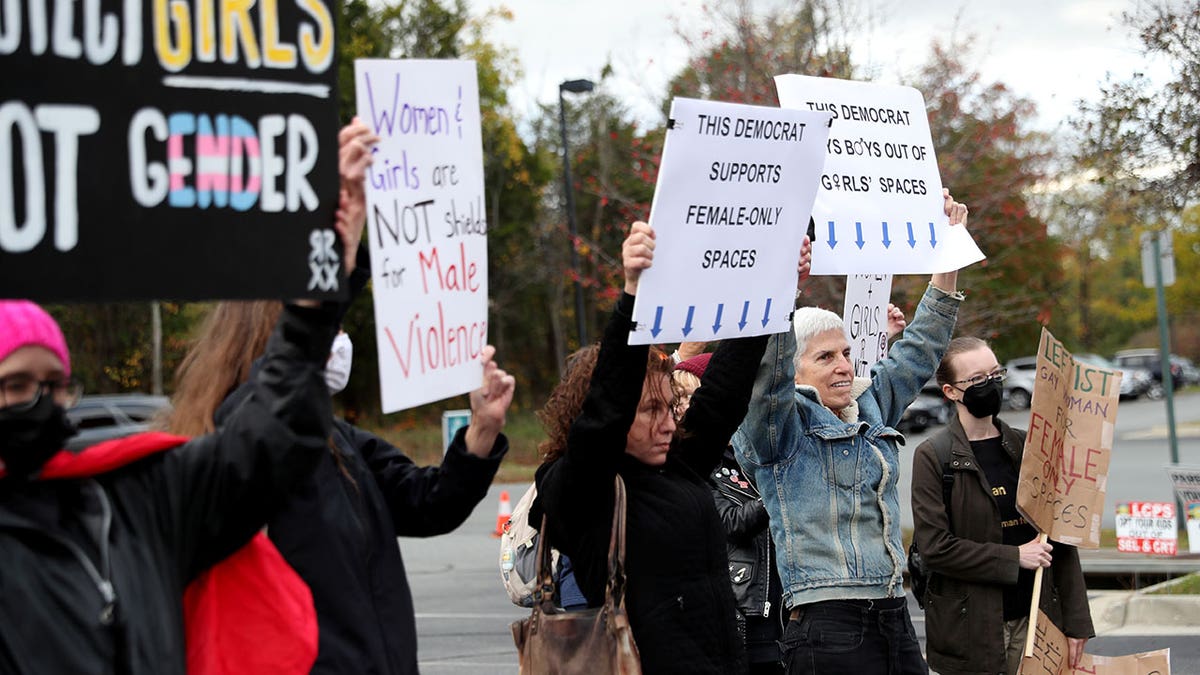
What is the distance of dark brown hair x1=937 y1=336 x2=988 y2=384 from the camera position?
5534 mm

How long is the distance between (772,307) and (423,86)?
→ 4.74 feet

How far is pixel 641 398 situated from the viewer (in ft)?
12.7

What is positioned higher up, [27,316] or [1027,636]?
[27,316]

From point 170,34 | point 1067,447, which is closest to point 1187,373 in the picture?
point 1067,447

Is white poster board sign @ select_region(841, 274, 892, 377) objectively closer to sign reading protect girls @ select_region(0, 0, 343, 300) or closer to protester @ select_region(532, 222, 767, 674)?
protester @ select_region(532, 222, 767, 674)

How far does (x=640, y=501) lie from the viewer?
12.6 feet

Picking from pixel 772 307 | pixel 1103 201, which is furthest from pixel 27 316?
pixel 1103 201

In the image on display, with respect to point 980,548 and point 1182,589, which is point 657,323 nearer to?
point 980,548

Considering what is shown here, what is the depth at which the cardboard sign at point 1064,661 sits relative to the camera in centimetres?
510

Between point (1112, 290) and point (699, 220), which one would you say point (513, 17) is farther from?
point (1112, 290)

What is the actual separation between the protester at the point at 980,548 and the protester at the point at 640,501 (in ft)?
5.38

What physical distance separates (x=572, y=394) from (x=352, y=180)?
1337 mm

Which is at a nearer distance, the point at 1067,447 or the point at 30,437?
the point at 30,437

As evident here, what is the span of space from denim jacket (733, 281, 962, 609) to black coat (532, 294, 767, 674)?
73 cm
